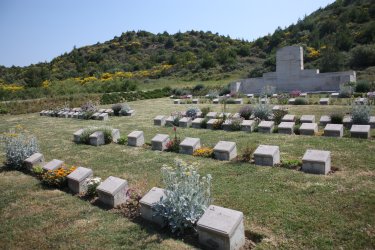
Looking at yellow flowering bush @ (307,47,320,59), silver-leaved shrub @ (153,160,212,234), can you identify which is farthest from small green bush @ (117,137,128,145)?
yellow flowering bush @ (307,47,320,59)

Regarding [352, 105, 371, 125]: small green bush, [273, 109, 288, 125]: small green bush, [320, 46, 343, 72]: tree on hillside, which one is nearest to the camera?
[352, 105, 371, 125]: small green bush

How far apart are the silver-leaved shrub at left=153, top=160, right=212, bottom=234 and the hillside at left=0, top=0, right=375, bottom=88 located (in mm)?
27466

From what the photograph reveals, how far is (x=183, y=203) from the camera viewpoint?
4848mm

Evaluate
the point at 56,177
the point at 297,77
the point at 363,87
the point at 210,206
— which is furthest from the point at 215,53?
the point at 210,206

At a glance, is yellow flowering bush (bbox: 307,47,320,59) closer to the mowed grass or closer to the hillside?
the hillside

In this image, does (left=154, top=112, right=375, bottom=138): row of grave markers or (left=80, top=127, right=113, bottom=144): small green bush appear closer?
(left=154, top=112, right=375, bottom=138): row of grave markers

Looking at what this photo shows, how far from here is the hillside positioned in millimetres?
34375

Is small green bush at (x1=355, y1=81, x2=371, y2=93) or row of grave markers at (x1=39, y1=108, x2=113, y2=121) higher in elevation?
small green bush at (x1=355, y1=81, x2=371, y2=93)

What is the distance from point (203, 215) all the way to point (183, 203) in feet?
1.22

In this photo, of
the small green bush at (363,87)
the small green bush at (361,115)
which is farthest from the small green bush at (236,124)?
the small green bush at (363,87)

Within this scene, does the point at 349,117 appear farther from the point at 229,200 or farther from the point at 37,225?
the point at 37,225

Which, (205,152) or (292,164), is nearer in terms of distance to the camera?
(292,164)

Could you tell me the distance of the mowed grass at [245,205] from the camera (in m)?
4.68

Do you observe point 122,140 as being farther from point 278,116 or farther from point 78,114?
point 78,114
